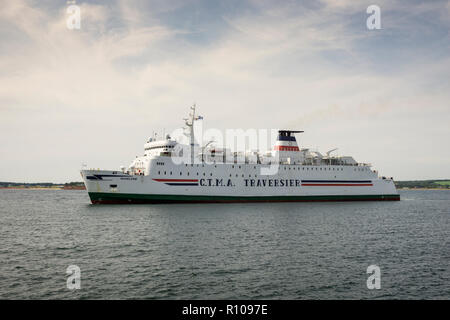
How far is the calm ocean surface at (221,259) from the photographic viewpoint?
33.7 feet

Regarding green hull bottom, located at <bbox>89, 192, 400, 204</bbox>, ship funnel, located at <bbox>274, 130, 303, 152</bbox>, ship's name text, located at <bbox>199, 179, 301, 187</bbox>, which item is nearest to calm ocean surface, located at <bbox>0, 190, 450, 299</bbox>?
green hull bottom, located at <bbox>89, 192, 400, 204</bbox>

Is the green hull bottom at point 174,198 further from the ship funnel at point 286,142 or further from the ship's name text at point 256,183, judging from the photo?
the ship funnel at point 286,142

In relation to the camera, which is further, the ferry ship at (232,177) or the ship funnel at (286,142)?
the ship funnel at (286,142)

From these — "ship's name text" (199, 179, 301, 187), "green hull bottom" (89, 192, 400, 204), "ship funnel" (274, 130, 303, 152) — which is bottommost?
"green hull bottom" (89, 192, 400, 204)

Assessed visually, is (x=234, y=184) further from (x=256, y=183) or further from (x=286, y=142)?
(x=286, y=142)

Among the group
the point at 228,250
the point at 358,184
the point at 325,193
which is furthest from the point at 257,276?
the point at 358,184

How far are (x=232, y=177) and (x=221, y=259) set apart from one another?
24.9 metres

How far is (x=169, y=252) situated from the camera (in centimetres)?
1488

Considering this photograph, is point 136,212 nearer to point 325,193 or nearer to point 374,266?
point 374,266

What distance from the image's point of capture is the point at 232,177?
1516 inches

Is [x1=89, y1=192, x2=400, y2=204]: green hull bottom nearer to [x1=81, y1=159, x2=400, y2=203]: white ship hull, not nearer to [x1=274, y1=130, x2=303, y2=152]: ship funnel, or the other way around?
[x1=81, y1=159, x2=400, y2=203]: white ship hull

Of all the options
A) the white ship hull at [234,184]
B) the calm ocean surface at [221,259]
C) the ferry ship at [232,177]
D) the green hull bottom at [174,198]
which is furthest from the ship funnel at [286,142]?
the calm ocean surface at [221,259]

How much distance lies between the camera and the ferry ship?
34.7 metres
